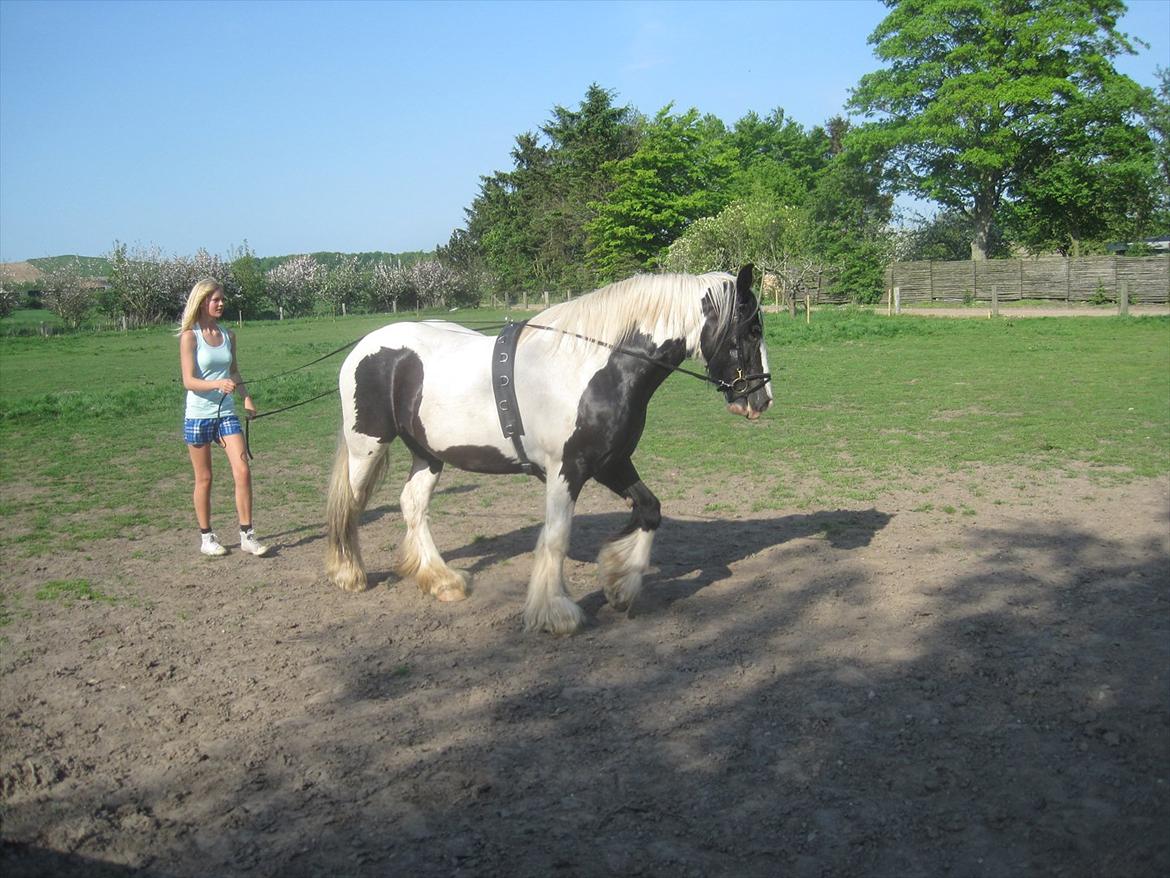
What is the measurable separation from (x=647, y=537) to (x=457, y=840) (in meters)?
2.80

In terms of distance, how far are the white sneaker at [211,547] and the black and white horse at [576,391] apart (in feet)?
6.26

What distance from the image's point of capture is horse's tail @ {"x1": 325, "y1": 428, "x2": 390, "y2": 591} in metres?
6.41

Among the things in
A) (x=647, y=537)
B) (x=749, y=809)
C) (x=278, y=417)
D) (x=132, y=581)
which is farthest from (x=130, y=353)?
(x=749, y=809)

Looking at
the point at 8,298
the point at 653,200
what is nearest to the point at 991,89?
the point at 653,200

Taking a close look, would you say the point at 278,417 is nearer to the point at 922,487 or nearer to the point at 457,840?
the point at 922,487

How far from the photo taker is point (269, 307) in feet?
232

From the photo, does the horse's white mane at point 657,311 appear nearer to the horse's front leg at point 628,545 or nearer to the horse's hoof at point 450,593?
the horse's front leg at point 628,545

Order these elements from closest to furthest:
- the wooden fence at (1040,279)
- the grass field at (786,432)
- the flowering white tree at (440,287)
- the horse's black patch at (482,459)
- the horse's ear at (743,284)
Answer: the horse's ear at (743,284) → the horse's black patch at (482,459) → the grass field at (786,432) → the wooden fence at (1040,279) → the flowering white tree at (440,287)

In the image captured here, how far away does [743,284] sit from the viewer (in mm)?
5469

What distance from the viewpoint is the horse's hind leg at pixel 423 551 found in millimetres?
6203

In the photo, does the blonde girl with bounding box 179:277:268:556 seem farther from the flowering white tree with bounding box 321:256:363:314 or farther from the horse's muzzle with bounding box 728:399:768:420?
the flowering white tree with bounding box 321:256:363:314

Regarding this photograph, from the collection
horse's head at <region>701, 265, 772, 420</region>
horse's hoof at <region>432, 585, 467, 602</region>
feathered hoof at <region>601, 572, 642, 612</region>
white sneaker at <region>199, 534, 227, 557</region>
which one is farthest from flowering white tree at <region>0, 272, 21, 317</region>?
horse's head at <region>701, 265, 772, 420</region>

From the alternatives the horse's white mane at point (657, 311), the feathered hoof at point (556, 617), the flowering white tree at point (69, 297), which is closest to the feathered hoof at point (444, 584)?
the feathered hoof at point (556, 617)

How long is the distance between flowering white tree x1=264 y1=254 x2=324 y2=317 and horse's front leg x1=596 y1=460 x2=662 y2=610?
6768 centimetres
